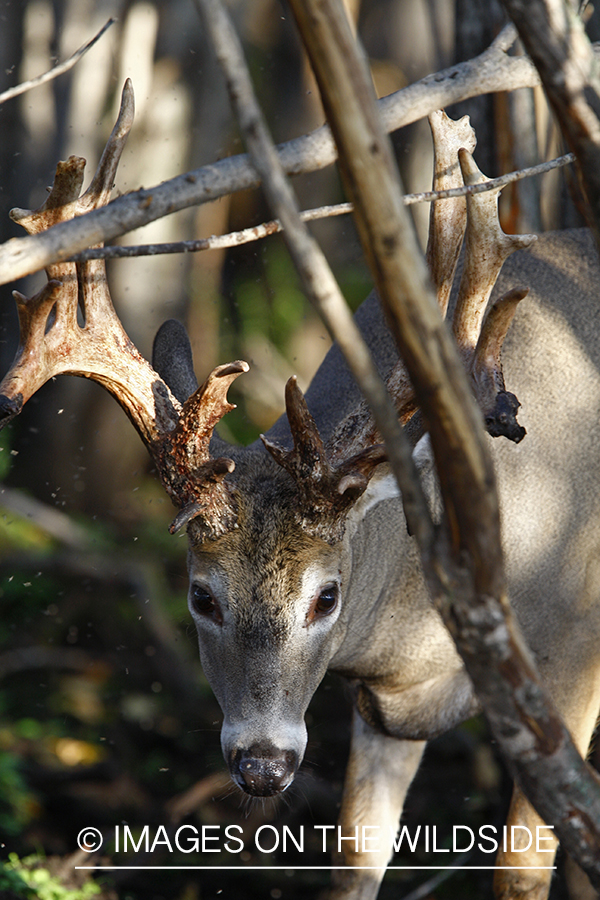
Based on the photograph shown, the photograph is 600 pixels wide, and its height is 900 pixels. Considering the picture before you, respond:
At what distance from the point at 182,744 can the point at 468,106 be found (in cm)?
387

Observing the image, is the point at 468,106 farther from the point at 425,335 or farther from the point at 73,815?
the point at 73,815

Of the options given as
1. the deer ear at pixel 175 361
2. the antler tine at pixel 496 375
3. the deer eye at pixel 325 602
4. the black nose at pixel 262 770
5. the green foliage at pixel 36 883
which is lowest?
the green foliage at pixel 36 883

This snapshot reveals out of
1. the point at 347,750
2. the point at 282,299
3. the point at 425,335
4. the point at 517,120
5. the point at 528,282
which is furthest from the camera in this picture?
the point at 282,299

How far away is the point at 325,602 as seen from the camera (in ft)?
9.94

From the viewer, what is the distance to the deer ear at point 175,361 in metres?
3.24

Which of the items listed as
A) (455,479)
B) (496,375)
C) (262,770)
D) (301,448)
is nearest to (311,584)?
(301,448)

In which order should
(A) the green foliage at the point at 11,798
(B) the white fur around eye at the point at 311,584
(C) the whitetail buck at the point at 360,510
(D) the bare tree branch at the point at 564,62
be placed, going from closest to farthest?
(D) the bare tree branch at the point at 564,62 < (C) the whitetail buck at the point at 360,510 < (B) the white fur around eye at the point at 311,584 < (A) the green foliage at the point at 11,798

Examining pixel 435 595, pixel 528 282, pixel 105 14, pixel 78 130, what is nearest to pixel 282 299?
pixel 78 130

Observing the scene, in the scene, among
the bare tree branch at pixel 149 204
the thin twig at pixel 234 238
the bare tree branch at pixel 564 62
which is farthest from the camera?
the thin twig at pixel 234 238

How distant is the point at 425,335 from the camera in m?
1.34

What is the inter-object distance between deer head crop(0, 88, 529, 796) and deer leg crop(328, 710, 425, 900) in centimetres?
114

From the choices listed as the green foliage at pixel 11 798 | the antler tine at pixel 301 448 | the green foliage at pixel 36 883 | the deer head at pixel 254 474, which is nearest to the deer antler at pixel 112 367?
the deer head at pixel 254 474

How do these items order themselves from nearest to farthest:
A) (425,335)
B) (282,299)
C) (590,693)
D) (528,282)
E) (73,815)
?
(425,335) < (590,693) < (528,282) < (73,815) < (282,299)

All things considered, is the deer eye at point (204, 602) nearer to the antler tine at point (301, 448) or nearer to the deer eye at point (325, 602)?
the deer eye at point (325, 602)
